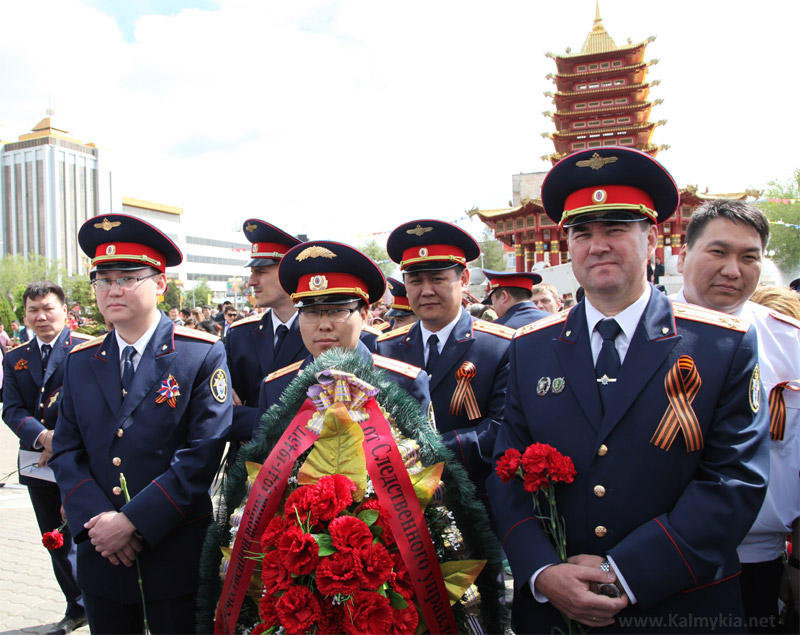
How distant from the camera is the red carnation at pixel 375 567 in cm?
152

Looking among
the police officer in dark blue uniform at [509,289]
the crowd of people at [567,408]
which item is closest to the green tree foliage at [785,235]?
the police officer in dark blue uniform at [509,289]

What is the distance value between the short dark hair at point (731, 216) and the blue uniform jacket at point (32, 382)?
161 inches

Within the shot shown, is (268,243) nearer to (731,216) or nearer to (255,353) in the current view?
(255,353)

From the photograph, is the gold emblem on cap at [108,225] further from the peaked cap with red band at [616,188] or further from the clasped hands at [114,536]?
the peaked cap with red band at [616,188]

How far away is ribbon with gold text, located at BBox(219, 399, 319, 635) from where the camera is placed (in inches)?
69.0

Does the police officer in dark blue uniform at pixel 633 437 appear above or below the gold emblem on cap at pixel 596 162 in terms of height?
below

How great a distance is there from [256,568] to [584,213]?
163 centimetres

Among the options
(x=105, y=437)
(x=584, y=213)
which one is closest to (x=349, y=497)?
(x=584, y=213)

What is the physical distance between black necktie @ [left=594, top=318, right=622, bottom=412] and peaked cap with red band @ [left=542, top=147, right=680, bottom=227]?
0.37 m

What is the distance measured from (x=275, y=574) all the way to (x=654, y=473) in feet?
3.91

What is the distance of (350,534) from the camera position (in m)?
1.56

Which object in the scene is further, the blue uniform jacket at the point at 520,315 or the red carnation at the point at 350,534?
the blue uniform jacket at the point at 520,315

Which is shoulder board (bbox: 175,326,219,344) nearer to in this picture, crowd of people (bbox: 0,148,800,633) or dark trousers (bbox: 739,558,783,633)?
crowd of people (bbox: 0,148,800,633)

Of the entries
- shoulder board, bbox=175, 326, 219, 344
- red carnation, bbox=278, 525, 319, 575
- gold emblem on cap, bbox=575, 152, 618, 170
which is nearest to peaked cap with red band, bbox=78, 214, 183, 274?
shoulder board, bbox=175, 326, 219, 344
